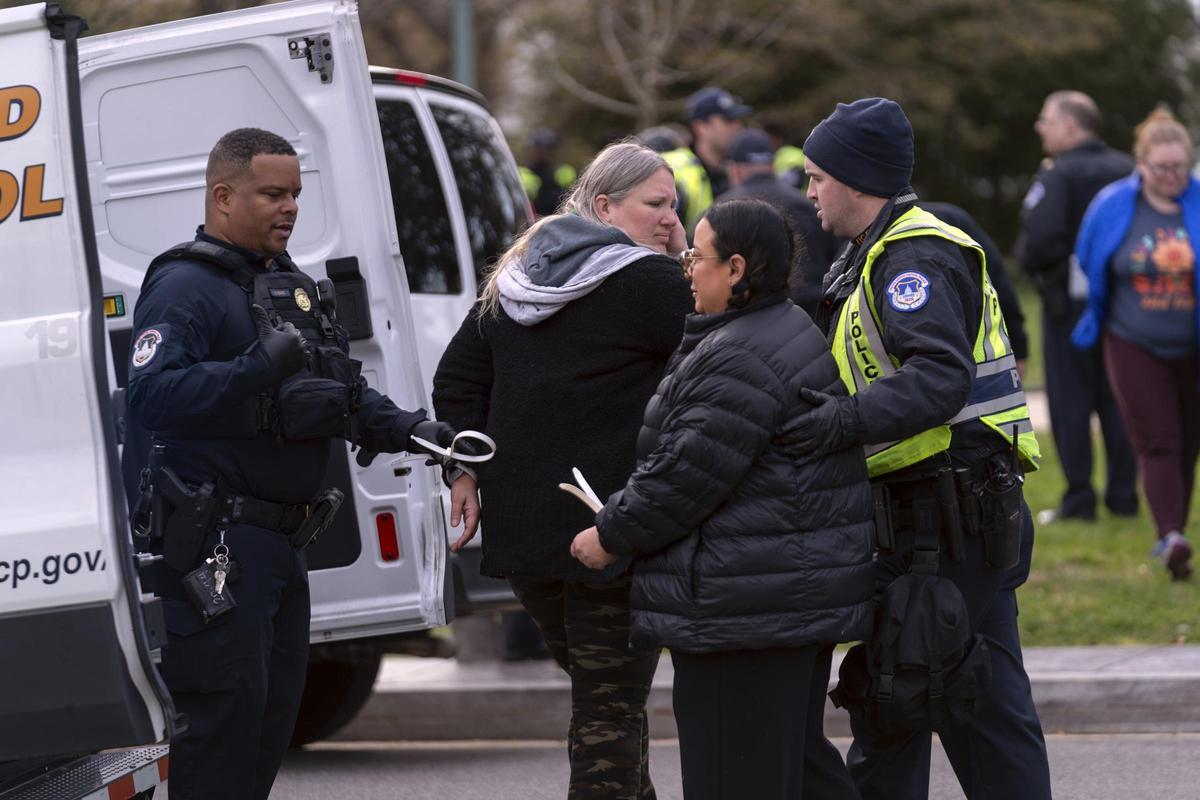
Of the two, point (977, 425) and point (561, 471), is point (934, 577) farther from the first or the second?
point (561, 471)

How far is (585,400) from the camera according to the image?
4324 millimetres

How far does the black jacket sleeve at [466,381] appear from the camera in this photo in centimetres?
458

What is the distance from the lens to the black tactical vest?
4.20 metres

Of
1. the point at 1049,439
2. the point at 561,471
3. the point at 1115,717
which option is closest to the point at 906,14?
the point at 1049,439

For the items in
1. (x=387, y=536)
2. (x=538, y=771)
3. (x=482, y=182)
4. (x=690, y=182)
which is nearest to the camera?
(x=387, y=536)

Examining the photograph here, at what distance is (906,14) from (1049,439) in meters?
24.1

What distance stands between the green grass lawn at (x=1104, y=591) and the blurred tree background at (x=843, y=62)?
21329mm

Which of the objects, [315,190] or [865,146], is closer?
[865,146]

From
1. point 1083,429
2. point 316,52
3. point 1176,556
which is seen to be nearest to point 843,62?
point 1083,429

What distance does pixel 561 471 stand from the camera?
4.34 metres

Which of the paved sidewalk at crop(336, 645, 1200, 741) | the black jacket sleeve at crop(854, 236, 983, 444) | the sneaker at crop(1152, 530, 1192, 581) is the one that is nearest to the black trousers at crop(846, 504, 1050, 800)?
the black jacket sleeve at crop(854, 236, 983, 444)

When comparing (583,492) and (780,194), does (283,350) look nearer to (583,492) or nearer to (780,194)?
(583,492)

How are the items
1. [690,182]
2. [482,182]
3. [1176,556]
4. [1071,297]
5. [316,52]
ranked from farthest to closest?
[1071,297], [690,182], [1176,556], [482,182], [316,52]

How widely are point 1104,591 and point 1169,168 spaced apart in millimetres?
1881
